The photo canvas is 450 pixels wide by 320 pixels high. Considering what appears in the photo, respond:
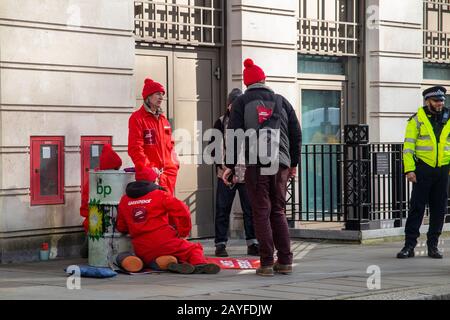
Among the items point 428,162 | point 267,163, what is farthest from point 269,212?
point 428,162

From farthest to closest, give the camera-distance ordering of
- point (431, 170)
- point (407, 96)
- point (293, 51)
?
point (407, 96)
point (293, 51)
point (431, 170)

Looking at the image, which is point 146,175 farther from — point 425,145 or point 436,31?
point 436,31

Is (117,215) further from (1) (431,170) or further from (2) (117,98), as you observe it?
(1) (431,170)

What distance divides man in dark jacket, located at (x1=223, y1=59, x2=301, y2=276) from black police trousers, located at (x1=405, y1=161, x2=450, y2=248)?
2.34 metres

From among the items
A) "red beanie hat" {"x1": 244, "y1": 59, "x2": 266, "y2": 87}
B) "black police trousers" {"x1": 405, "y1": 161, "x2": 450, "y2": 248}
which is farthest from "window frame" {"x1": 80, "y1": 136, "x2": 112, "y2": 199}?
"black police trousers" {"x1": 405, "y1": 161, "x2": 450, "y2": 248}

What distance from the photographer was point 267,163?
11469 millimetres

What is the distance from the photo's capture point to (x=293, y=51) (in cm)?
1659

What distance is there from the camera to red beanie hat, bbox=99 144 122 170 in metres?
13.0

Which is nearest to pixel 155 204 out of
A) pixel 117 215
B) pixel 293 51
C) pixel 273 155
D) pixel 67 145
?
pixel 117 215

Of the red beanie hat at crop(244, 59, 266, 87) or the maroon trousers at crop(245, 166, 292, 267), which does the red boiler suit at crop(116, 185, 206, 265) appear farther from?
the red beanie hat at crop(244, 59, 266, 87)

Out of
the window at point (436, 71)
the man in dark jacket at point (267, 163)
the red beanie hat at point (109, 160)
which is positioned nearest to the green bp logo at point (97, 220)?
the red beanie hat at point (109, 160)

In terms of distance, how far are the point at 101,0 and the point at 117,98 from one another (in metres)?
1.24
